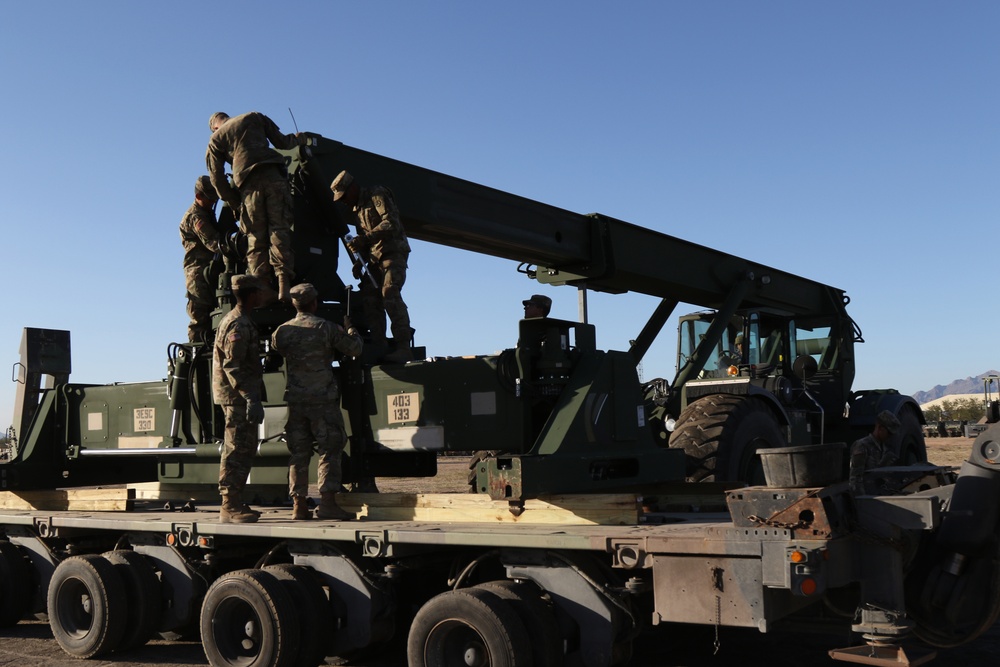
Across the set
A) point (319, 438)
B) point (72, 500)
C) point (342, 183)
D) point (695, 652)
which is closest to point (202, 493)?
point (72, 500)

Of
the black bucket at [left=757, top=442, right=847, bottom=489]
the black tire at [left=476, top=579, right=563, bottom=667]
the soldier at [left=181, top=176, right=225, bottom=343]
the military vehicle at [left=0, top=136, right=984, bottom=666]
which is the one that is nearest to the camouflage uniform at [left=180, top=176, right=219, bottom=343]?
the soldier at [left=181, top=176, right=225, bottom=343]

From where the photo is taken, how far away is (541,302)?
7.69m

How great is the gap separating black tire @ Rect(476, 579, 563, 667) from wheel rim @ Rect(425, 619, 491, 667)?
0.96ft

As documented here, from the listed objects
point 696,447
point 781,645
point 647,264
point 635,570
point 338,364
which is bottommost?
point 781,645

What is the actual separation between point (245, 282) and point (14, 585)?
3.65 m

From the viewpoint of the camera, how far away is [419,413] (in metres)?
7.28

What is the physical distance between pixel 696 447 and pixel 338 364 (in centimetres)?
301

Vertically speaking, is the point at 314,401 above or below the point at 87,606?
above

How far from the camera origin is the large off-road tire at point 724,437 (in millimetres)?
8523

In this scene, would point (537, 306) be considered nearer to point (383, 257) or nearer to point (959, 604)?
point (383, 257)

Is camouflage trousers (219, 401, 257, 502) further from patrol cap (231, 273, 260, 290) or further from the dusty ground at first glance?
the dusty ground

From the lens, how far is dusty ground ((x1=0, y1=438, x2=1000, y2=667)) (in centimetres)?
709

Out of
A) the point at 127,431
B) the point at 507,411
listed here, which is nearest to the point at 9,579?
the point at 127,431

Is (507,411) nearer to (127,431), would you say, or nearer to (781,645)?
(781,645)
